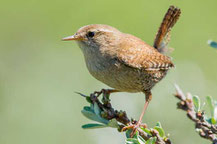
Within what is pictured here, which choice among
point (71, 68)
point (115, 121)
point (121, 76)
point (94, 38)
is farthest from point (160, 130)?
point (71, 68)

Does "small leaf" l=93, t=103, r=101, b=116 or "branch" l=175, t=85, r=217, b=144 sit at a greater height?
"branch" l=175, t=85, r=217, b=144

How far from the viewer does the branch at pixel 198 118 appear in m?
1.99

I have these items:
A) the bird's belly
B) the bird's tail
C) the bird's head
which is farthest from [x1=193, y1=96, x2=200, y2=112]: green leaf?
the bird's tail

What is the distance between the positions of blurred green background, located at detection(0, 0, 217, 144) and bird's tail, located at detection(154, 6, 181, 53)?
1.71ft

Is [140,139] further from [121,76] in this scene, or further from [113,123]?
[121,76]

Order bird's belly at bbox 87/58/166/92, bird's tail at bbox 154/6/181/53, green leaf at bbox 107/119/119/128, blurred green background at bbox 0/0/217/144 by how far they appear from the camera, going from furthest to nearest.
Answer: blurred green background at bbox 0/0/217/144 → bird's tail at bbox 154/6/181/53 → bird's belly at bbox 87/58/166/92 → green leaf at bbox 107/119/119/128

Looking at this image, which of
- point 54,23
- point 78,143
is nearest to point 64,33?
point 54,23

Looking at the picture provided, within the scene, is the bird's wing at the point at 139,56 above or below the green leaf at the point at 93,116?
above

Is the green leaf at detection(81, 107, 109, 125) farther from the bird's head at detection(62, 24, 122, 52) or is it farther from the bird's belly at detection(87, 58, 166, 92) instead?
the bird's head at detection(62, 24, 122, 52)

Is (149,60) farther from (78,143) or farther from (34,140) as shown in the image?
(34,140)

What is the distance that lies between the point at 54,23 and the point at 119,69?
386 centimetres

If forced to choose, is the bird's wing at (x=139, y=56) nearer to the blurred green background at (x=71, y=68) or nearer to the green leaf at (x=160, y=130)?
the blurred green background at (x=71, y=68)

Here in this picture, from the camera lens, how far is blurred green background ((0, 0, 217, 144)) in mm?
4195

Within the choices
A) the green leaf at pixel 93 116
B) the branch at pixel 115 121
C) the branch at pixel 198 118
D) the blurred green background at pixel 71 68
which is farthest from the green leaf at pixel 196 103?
the blurred green background at pixel 71 68
